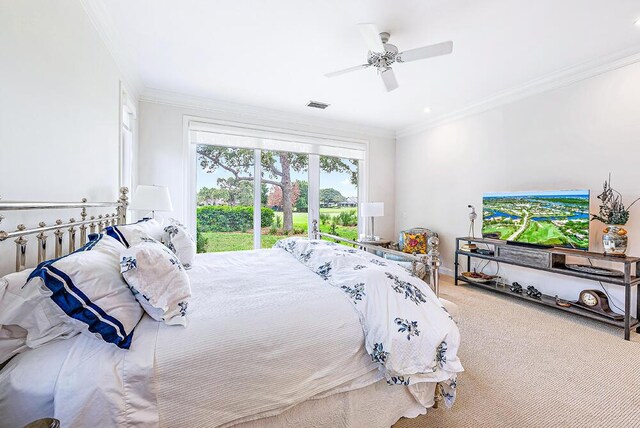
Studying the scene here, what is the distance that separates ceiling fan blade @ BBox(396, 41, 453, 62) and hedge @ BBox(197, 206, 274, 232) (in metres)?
2.99

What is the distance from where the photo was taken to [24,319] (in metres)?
0.98

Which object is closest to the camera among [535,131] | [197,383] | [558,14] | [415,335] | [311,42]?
[197,383]

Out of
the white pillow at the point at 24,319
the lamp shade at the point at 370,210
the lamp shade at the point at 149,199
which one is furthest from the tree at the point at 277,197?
the white pillow at the point at 24,319

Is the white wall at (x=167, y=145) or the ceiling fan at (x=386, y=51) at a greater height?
the ceiling fan at (x=386, y=51)

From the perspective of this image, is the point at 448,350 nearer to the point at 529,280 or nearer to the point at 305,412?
the point at 305,412

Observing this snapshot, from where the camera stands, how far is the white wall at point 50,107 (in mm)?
1259

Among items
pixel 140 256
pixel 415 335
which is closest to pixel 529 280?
pixel 415 335

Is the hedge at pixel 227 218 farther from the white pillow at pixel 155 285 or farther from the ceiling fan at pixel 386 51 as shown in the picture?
the white pillow at pixel 155 285

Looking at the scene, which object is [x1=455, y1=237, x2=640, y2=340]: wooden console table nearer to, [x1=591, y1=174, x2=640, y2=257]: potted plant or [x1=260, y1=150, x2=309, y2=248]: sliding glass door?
[x1=591, y1=174, x2=640, y2=257]: potted plant

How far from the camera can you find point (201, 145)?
13.6 feet

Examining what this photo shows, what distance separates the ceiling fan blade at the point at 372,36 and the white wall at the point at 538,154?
2437mm

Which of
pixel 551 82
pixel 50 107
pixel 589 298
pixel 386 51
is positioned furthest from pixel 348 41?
pixel 589 298

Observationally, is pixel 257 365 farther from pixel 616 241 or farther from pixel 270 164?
pixel 270 164

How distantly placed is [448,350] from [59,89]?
2.58 meters
